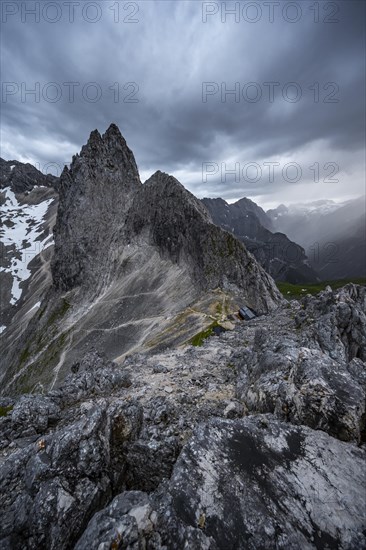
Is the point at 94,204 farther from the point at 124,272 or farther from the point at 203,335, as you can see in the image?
the point at 203,335

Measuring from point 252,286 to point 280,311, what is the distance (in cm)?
1898

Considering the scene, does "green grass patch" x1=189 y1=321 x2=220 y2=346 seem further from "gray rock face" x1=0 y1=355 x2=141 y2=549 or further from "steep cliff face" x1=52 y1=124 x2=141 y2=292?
"steep cliff face" x1=52 y1=124 x2=141 y2=292

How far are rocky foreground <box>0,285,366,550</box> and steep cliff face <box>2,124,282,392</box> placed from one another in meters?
30.3

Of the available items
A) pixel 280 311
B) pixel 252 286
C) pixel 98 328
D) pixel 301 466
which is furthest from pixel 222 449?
pixel 98 328

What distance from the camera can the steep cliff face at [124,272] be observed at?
57969 millimetres

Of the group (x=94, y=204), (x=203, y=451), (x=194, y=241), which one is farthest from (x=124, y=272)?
(x=203, y=451)

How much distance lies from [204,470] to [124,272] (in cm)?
7483

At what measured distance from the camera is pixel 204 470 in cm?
809

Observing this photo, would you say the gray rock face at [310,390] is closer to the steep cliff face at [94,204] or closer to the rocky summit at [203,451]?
the rocky summit at [203,451]

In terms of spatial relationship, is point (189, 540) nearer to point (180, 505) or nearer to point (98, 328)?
point (180, 505)

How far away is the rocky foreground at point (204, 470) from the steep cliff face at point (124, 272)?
1192 inches

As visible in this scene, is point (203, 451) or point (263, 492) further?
point (203, 451)

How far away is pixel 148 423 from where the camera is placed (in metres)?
12.4

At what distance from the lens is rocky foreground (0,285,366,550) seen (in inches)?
264
